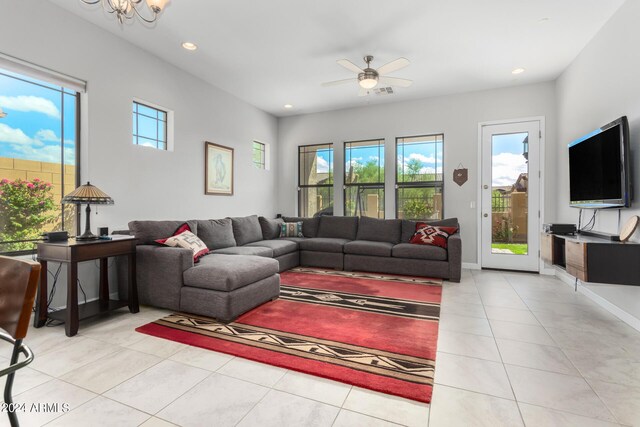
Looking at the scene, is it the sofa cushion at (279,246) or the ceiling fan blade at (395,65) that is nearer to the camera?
the ceiling fan blade at (395,65)

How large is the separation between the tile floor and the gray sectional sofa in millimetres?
483

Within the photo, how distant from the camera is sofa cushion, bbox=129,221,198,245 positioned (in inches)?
131

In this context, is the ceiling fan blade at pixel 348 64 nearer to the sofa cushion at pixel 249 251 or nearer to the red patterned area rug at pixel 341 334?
the sofa cushion at pixel 249 251

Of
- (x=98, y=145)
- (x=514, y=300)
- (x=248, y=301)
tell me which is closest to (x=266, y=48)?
(x=98, y=145)

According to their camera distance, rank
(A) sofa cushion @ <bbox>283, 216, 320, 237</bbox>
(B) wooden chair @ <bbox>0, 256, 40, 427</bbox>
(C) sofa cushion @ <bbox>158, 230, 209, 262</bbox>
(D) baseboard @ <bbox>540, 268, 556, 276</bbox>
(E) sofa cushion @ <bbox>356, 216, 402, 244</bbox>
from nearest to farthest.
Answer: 1. (B) wooden chair @ <bbox>0, 256, 40, 427</bbox>
2. (C) sofa cushion @ <bbox>158, 230, 209, 262</bbox>
3. (D) baseboard @ <bbox>540, 268, 556, 276</bbox>
4. (E) sofa cushion @ <bbox>356, 216, 402, 244</bbox>
5. (A) sofa cushion @ <bbox>283, 216, 320, 237</bbox>

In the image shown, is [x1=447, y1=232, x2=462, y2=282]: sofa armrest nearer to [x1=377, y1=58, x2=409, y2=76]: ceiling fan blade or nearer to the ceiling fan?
the ceiling fan

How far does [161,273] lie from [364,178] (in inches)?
161

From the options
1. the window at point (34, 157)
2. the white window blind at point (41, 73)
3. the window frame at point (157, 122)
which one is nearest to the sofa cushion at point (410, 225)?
the window frame at point (157, 122)

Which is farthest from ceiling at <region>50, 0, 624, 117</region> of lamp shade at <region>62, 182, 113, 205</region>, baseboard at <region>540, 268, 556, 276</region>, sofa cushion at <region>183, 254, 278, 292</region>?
baseboard at <region>540, 268, 556, 276</region>

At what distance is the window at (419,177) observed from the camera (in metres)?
5.57

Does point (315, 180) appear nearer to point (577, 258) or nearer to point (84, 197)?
point (84, 197)

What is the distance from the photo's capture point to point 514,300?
3.52 metres

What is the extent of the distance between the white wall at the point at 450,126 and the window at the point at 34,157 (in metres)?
4.08

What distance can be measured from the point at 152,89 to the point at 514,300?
4.98m
